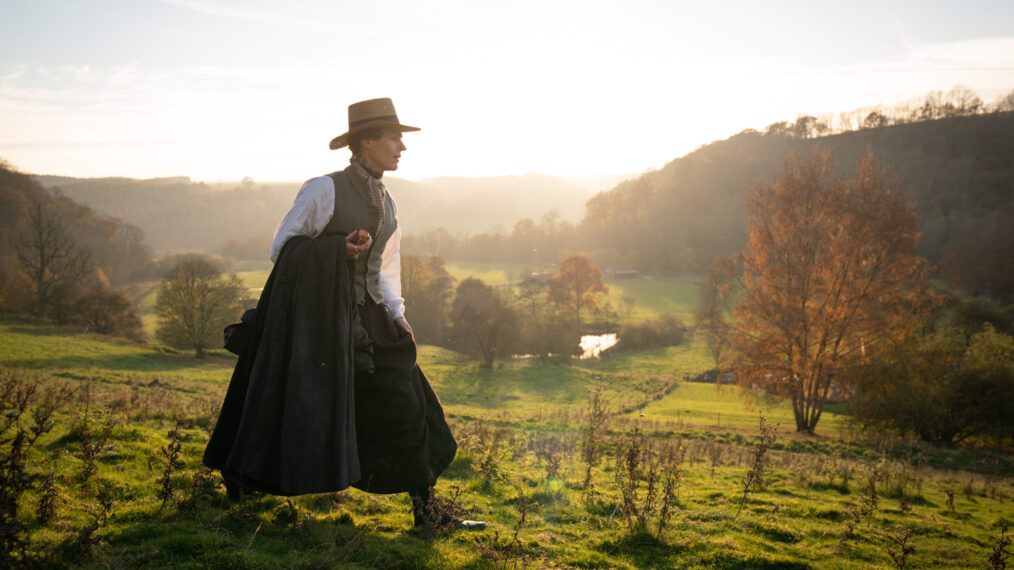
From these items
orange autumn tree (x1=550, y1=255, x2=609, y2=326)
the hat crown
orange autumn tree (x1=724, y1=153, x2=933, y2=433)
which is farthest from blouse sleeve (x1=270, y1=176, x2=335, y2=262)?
orange autumn tree (x1=550, y1=255, x2=609, y2=326)

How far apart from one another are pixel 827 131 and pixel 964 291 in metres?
91.0

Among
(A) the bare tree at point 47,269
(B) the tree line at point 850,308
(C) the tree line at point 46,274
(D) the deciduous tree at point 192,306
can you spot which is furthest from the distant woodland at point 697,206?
(B) the tree line at point 850,308

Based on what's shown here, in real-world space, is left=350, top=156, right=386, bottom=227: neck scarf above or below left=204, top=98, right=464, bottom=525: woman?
above

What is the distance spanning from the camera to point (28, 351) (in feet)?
79.7

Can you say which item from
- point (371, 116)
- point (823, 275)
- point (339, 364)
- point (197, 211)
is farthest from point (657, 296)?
point (197, 211)

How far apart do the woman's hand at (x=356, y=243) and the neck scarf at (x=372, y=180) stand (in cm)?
39

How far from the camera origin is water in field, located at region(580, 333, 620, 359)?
175 feet

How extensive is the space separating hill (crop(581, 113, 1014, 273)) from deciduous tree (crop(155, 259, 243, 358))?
200 feet

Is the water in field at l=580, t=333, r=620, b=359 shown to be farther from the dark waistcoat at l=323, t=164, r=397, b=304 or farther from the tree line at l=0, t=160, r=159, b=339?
the dark waistcoat at l=323, t=164, r=397, b=304

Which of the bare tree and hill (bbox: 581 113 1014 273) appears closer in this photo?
the bare tree

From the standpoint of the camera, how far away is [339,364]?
3.62 meters

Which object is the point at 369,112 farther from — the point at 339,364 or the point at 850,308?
the point at 850,308

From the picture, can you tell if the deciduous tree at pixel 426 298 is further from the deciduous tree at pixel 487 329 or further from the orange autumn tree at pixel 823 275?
the orange autumn tree at pixel 823 275

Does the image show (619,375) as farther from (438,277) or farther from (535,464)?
(535,464)
